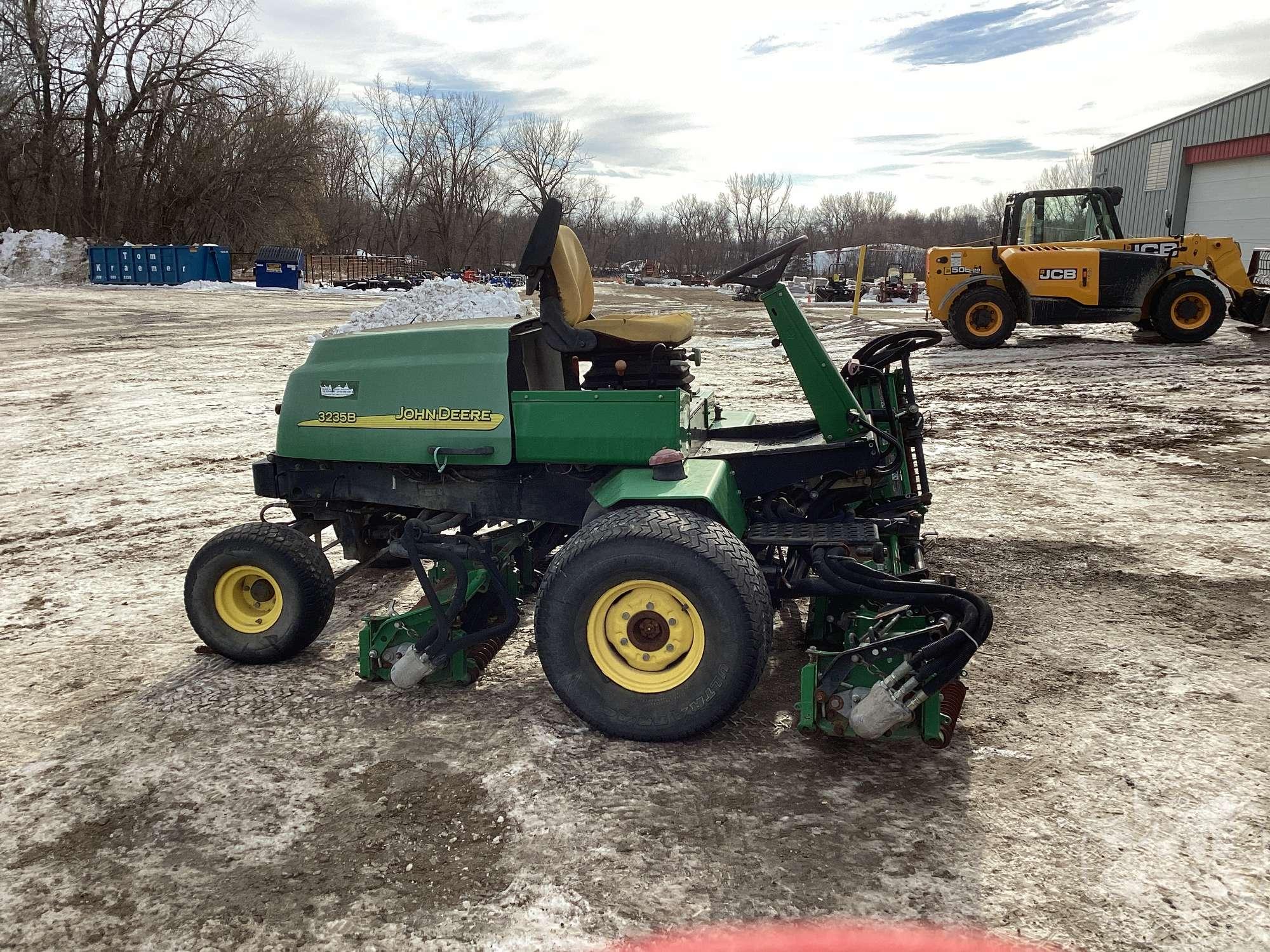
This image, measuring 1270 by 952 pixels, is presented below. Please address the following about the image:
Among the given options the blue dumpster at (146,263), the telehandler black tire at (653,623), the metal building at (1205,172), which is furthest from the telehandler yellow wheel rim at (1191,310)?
the blue dumpster at (146,263)

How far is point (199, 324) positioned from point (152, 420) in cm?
1055

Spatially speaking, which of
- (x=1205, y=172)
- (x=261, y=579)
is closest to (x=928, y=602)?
(x=261, y=579)

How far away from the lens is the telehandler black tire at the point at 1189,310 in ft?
38.5

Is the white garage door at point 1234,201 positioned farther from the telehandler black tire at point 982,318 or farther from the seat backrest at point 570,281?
the seat backrest at point 570,281

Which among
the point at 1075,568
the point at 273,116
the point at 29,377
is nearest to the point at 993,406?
the point at 1075,568

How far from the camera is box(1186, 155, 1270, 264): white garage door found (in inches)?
785

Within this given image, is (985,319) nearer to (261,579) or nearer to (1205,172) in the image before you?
(261,579)

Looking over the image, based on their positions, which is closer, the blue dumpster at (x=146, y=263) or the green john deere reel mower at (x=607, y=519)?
the green john deere reel mower at (x=607, y=519)

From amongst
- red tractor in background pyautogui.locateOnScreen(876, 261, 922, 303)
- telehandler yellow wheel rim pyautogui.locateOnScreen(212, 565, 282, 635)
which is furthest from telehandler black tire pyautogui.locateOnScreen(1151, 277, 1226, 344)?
red tractor in background pyautogui.locateOnScreen(876, 261, 922, 303)

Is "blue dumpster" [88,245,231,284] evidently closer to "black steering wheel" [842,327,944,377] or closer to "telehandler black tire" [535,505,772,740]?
"black steering wheel" [842,327,944,377]

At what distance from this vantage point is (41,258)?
31.6 metres

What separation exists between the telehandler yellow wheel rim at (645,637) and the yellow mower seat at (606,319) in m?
1.07

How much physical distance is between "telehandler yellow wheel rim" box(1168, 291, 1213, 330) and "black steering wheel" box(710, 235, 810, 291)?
Answer: 10.2 meters

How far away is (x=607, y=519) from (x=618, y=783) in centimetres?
82
